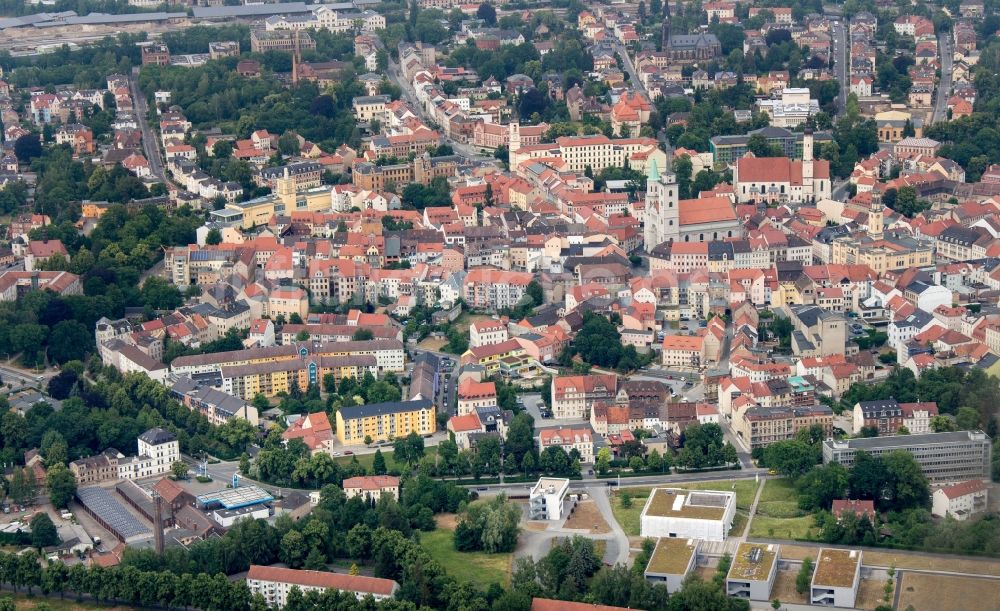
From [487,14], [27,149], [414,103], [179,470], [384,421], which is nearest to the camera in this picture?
[179,470]

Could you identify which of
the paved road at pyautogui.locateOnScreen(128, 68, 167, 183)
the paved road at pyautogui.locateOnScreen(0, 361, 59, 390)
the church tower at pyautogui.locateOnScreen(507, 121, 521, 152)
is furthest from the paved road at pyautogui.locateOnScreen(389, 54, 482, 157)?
the paved road at pyautogui.locateOnScreen(0, 361, 59, 390)

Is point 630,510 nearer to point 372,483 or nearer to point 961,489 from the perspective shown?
point 372,483

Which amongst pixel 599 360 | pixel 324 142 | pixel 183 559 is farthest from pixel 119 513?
pixel 324 142

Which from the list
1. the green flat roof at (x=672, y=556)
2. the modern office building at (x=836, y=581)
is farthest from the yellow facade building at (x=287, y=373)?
the modern office building at (x=836, y=581)

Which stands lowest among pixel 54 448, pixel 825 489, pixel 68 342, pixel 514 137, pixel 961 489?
pixel 825 489

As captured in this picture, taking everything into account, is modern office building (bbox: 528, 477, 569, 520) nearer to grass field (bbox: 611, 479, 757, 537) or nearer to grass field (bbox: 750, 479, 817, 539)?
grass field (bbox: 611, 479, 757, 537)

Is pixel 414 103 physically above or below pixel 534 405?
above

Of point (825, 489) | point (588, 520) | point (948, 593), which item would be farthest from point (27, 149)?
point (948, 593)

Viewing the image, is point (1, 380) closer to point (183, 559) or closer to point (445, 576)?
point (183, 559)
